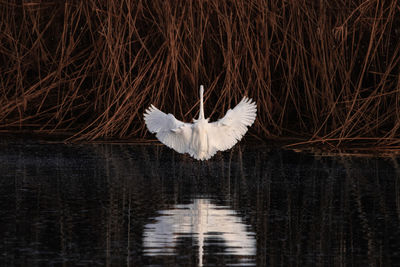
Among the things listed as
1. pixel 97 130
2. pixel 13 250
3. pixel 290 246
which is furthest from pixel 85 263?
pixel 97 130

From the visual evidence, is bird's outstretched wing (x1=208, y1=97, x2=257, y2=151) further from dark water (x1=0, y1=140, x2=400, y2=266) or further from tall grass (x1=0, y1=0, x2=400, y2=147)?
tall grass (x1=0, y1=0, x2=400, y2=147)

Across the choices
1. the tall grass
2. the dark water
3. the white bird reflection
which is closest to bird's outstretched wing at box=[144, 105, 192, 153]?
the dark water

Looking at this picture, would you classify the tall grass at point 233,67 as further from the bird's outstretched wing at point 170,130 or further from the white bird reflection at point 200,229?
the white bird reflection at point 200,229

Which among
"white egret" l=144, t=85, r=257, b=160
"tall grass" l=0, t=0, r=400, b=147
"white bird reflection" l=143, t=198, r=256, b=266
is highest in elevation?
"tall grass" l=0, t=0, r=400, b=147

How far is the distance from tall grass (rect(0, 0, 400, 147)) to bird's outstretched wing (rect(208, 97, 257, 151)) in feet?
4.45

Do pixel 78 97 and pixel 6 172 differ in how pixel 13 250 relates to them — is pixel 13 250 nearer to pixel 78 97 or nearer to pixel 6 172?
pixel 6 172

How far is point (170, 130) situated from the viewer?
9156mm

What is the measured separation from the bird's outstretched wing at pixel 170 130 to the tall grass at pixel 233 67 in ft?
5.69

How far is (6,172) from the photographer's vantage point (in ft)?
27.9

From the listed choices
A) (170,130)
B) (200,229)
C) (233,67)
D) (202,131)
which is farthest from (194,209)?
(233,67)

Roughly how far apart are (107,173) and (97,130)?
109 inches

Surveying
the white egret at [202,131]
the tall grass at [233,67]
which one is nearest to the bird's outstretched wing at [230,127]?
the white egret at [202,131]

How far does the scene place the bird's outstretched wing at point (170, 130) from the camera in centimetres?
909

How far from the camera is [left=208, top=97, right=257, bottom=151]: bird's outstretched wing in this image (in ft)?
29.7
